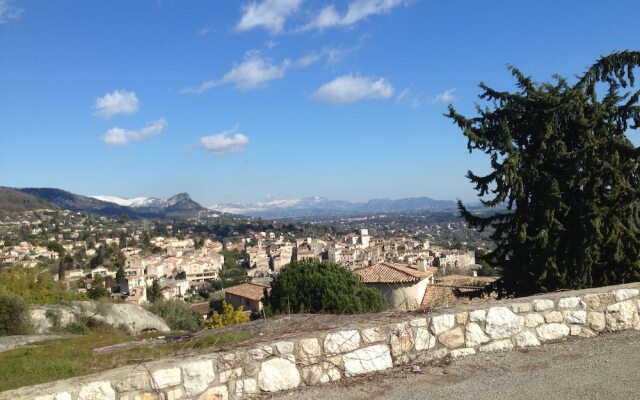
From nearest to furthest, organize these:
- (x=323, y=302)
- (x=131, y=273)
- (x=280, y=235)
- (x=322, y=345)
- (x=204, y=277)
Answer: (x=322, y=345), (x=323, y=302), (x=131, y=273), (x=204, y=277), (x=280, y=235)

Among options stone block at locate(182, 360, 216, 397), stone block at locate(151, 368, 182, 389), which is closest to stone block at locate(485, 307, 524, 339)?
stone block at locate(182, 360, 216, 397)

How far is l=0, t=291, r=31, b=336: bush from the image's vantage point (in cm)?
2064

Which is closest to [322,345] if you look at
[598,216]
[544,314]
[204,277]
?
[544,314]

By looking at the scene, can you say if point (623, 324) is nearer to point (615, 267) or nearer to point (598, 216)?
point (598, 216)

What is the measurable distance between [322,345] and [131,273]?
69.3 meters

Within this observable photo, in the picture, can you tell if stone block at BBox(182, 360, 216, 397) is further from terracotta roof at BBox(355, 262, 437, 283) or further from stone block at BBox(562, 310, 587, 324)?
terracotta roof at BBox(355, 262, 437, 283)

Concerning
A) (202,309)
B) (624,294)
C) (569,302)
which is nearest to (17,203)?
(202,309)

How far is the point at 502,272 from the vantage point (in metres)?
10.8

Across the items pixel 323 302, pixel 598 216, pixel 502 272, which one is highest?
pixel 598 216

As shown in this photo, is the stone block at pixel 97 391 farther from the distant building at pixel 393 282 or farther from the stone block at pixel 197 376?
the distant building at pixel 393 282

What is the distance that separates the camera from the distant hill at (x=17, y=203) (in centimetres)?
11431

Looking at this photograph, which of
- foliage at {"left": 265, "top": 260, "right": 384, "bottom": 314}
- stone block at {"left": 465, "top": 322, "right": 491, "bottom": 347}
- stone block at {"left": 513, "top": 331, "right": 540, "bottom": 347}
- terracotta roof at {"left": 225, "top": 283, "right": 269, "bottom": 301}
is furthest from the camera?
terracotta roof at {"left": 225, "top": 283, "right": 269, "bottom": 301}

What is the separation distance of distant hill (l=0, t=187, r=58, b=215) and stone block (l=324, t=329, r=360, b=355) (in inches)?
4922

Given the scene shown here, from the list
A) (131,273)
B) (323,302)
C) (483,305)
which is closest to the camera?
(483,305)
